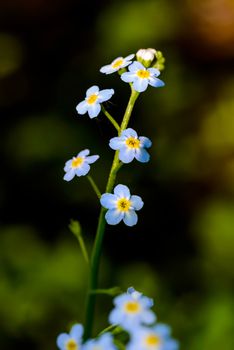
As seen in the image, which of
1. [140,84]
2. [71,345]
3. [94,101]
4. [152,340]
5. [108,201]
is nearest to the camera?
[152,340]

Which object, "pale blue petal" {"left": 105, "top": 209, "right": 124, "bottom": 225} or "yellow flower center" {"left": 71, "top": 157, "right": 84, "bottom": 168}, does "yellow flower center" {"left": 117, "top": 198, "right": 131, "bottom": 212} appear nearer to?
"pale blue petal" {"left": 105, "top": 209, "right": 124, "bottom": 225}

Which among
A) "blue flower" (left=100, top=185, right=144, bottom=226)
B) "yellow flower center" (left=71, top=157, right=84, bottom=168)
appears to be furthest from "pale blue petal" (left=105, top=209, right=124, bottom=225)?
"yellow flower center" (left=71, top=157, right=84, bottom=168)

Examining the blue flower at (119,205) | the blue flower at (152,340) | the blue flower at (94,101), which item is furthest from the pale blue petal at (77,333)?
the blue flower at (94,101)

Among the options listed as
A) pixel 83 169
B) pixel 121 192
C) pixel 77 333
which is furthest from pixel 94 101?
pixel 77 333

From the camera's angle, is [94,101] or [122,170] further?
[122,170]

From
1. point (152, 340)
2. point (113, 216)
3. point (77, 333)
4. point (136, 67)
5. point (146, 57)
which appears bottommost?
point (152, 340)

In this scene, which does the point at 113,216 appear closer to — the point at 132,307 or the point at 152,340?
the point at 132,307

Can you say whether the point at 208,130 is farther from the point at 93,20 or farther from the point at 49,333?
the point at 49,333
